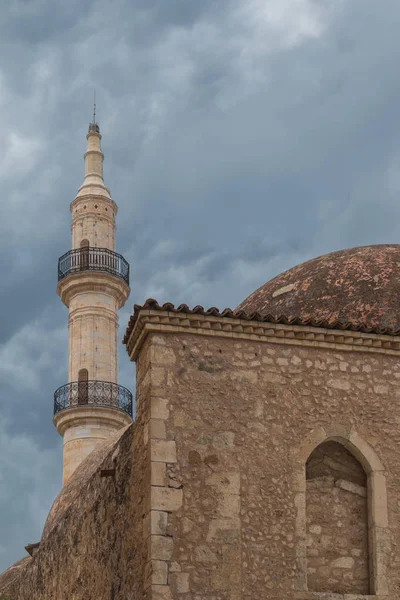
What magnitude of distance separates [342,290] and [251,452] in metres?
3.39

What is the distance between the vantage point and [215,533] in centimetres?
917

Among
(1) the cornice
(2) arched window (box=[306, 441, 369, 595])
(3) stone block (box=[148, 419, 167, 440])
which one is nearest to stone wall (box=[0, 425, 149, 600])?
(3) stone block (box=[148, 419, 167, 440])

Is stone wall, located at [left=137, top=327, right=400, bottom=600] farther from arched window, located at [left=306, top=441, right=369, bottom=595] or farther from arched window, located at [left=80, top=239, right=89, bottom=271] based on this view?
arched window, located at [left=80, top=239, right=89, bottom=271]

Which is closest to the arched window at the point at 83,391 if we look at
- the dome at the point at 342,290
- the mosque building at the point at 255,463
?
the dome at the point at 342,290

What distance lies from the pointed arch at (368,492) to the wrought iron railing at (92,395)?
894 inches

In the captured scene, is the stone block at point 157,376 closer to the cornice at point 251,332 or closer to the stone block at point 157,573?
the cornice at point 251,332

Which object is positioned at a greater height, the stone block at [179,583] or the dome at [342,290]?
the dome at [342,290]

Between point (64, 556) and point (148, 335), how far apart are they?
Result: 4778 mm

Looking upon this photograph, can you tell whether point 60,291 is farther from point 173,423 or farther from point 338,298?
point 173,423

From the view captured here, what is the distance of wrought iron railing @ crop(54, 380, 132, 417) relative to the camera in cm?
3216

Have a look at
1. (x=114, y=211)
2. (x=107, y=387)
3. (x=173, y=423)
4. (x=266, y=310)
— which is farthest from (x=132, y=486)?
(x=114, y=211)

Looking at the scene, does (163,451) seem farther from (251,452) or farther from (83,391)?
(83,391)

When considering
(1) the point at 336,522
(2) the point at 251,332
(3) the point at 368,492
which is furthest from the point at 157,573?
(2) the point at 251,332

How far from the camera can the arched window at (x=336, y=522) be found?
956 centimetres
